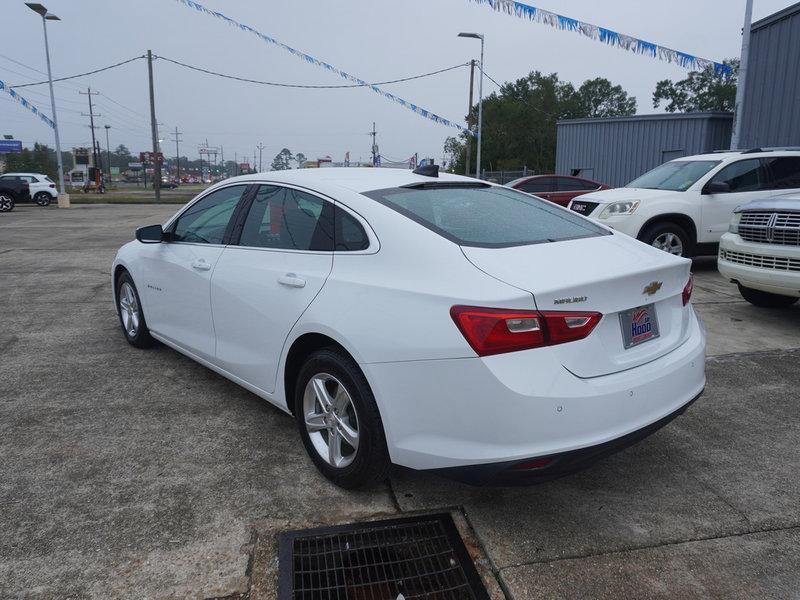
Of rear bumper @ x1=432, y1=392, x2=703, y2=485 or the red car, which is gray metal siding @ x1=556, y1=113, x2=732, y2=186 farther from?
rear bumper @ x1=432, y1=392, x2=703, y2=485

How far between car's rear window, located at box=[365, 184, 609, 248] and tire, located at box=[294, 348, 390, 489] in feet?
2.51

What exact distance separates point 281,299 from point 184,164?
572ft

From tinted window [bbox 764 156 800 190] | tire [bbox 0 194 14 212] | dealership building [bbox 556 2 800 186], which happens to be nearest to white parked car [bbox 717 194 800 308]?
tinted window [bbox 764 156 800 190]

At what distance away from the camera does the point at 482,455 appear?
242 cm

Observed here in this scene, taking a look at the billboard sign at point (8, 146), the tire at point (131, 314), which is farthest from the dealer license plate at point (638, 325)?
the billboard sign at point (8, 146)

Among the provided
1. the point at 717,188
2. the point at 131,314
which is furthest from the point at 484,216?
the point at 717,188

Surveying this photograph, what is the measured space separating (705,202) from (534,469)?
756cm

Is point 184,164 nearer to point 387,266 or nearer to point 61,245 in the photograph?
point 61,245

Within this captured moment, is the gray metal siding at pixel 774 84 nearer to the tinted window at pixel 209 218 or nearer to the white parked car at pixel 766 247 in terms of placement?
the white parked car at pixel 766 247

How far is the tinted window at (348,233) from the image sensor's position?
296 cm

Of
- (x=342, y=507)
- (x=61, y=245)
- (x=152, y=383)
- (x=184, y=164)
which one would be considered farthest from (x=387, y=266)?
(x=184, y=164)

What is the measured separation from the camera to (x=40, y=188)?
2833 centimetres

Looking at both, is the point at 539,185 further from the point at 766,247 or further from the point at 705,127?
the point at 705,127

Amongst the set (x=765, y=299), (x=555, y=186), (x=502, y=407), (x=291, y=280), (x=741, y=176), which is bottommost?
(x=765, y=299)
